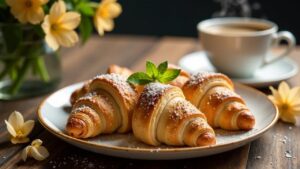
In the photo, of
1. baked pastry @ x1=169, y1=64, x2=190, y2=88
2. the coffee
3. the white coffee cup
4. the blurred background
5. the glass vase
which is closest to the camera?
baked pastry @ x1=169, y1=64, x2=190, y2=88

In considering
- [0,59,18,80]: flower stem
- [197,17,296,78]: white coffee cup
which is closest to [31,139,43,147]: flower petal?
[0,59,18,80]: flower stem

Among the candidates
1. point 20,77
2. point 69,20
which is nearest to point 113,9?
point 69,20

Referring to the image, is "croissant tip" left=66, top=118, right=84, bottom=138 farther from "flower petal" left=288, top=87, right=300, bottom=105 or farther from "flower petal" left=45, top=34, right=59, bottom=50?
"flower petal" left=288, top=87, right=300, bottom=105

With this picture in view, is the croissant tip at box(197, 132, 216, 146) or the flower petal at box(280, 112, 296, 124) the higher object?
the croissant tip at box(197, 132, 216, 146)

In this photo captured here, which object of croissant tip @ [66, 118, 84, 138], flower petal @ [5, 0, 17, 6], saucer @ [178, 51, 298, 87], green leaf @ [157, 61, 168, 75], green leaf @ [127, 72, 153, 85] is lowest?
saucer @ [178, 51, 298, 87]

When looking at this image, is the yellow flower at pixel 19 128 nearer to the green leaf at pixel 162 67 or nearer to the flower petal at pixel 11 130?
the flower petal at pixel 11 130

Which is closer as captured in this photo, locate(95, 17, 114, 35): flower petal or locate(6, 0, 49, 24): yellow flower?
locate(6, 0, 49, 24): yellow flower

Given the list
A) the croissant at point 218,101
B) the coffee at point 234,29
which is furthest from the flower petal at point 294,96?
the coffee at point 234,29

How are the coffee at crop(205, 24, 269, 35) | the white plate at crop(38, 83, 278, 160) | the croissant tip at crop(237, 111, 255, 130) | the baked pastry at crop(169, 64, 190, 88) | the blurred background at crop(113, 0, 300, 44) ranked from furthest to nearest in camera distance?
1. the blurred background at crop(113, 0, 300, 44)
2. the coffee at crop(205, 24, 269, 35)
3. the baked pastry at crop(169, 64, 190, 88)
4. the croissant tip at crop(237, 111, 255, 130)
5. the white plate at crop(38, 83, 278, 160)
